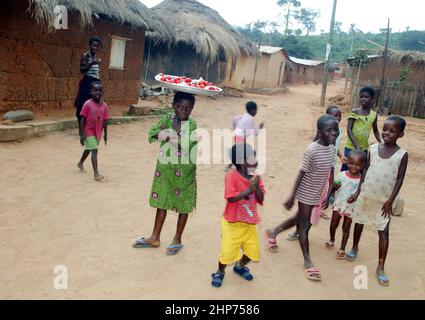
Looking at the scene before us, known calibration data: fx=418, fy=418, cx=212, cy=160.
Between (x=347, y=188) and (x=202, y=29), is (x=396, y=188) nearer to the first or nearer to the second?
(x=347, y=188)

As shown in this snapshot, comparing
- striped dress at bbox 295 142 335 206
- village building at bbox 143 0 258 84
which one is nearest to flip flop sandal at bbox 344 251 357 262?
striped dress at bbox 295 142 335 206

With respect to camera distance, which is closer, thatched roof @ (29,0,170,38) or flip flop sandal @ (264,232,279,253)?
flip flop sandal @ (264,232,279,253)

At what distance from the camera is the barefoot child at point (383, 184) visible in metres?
3.36

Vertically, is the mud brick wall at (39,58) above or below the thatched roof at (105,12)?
below

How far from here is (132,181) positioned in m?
5.64

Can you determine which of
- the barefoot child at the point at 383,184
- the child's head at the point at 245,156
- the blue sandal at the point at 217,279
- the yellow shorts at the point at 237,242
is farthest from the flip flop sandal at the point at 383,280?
the child's head at the point at 245,156

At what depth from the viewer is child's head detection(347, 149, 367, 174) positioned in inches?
153

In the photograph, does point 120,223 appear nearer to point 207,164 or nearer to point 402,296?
point 402,296

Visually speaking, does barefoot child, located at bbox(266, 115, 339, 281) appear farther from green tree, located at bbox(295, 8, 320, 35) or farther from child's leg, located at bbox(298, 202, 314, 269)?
green tree, located at bbox(295, 8, 320, 35)

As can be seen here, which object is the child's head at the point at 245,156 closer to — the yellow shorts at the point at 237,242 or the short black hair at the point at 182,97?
the yellow shorts at the point at 237,242

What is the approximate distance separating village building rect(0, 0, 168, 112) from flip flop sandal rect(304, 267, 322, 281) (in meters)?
6.37

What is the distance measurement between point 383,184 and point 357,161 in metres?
0.48

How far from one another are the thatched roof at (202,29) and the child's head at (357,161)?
13476mm

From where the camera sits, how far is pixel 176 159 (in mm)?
3490
